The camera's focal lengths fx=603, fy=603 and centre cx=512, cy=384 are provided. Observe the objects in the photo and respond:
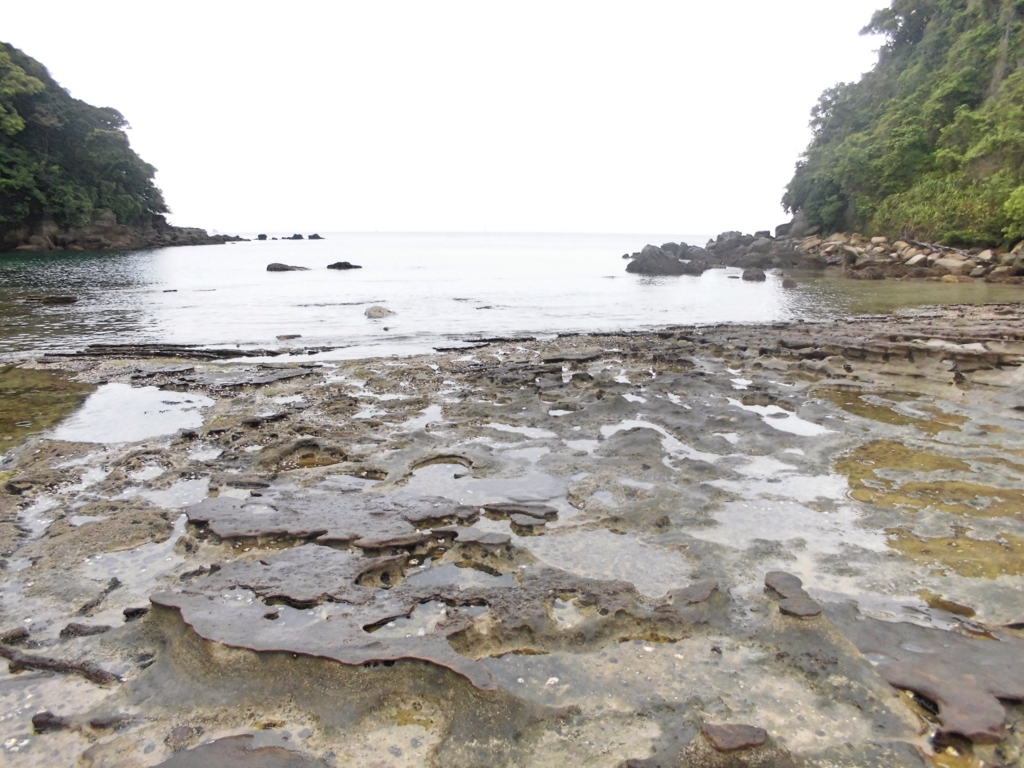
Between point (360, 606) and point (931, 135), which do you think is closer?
point (360, 606)

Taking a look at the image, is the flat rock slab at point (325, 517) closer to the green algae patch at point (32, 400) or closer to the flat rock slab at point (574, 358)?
the green algae patch at point (32, 400)

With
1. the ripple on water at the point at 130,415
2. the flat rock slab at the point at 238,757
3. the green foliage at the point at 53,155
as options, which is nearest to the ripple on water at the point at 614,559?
the flat rock slab at the point at 238,757

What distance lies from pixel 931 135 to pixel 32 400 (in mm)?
48171

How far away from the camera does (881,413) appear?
7.47 meters

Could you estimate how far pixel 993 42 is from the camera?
35844mm

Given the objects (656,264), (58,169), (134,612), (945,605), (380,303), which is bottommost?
(380,303)

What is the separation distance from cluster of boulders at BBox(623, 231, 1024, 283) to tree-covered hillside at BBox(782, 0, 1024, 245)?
179 cm

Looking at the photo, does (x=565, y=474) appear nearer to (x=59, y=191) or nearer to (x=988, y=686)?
(x=988, y=686)

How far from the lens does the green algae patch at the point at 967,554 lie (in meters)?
3.92

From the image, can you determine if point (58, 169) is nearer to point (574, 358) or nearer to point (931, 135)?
point (574, 358)

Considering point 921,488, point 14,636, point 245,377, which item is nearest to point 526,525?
point 14,636

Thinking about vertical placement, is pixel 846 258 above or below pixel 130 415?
above

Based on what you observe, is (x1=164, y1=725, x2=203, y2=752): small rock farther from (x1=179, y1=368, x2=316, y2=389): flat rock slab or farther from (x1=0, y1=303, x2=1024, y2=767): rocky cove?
(x1=179, y1=368, x2=316, y2=389): flat rock slab

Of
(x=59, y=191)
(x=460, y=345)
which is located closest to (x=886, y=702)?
(x=460, y=345)
